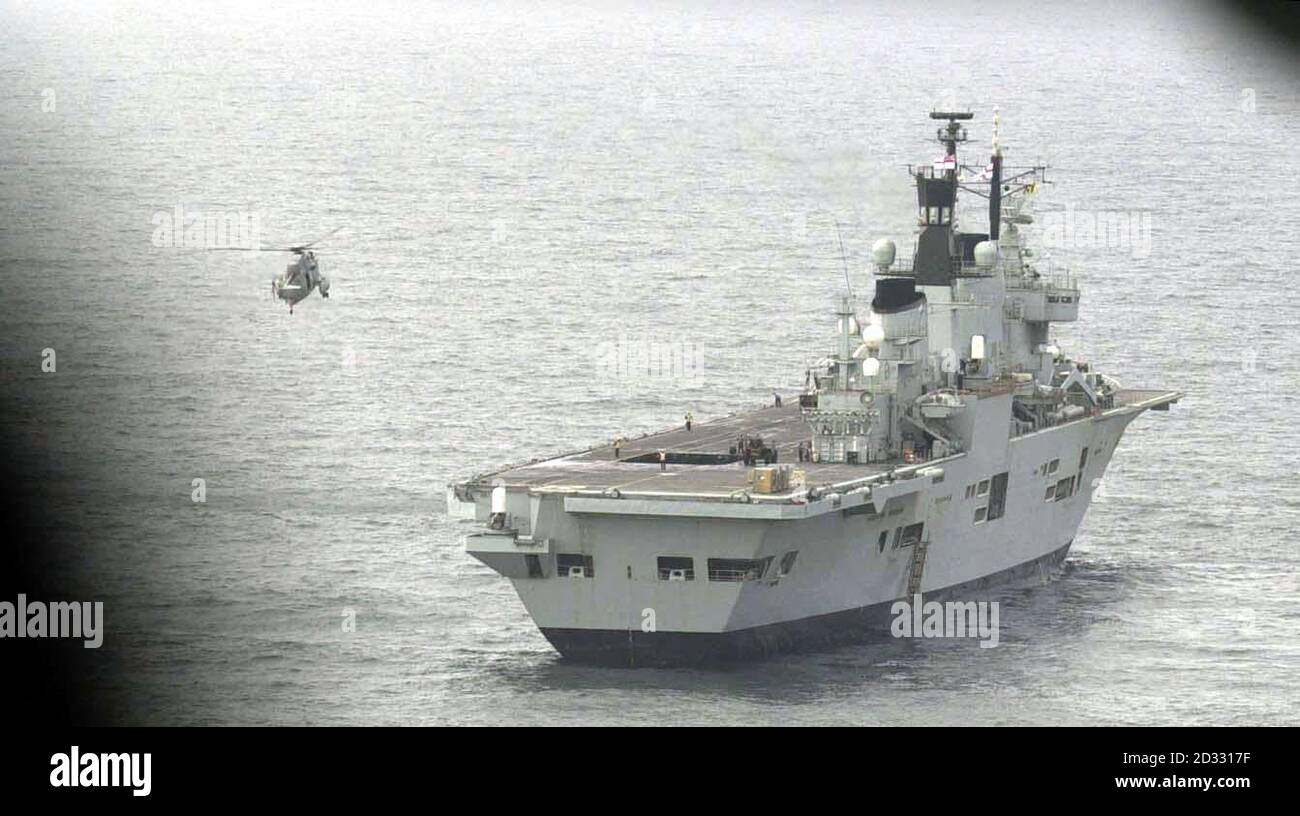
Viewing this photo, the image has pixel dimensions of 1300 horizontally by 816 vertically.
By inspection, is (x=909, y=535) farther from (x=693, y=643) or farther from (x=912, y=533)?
(x=693, y=643)

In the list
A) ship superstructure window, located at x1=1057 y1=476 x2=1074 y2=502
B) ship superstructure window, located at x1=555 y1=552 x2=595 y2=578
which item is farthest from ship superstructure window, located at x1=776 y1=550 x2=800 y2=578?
ship superstructure window, located at x1=1057 y1=476 x2=1074 y2=502

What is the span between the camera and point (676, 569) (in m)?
41.2

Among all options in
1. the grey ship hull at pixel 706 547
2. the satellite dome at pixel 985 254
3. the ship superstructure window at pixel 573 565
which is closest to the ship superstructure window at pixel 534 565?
the grey ship hull at pixel 706 547

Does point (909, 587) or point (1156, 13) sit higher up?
point (1156, 13)

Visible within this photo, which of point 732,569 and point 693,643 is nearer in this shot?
point 732,569

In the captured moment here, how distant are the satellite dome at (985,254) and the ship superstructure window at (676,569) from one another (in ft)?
45.7

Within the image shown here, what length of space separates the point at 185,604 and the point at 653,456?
10.0m

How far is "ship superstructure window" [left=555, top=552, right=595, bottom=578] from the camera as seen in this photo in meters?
41.4

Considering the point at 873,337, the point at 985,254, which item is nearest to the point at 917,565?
the point at 873,337

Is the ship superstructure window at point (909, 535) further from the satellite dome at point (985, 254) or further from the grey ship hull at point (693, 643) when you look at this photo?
the satellite dome at point (985, 254)

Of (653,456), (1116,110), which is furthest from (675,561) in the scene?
(1116,110)

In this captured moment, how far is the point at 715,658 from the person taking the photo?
41.8 metres

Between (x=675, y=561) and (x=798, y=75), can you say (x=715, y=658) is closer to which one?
(x=675, y=561)

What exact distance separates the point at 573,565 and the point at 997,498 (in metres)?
11.4
